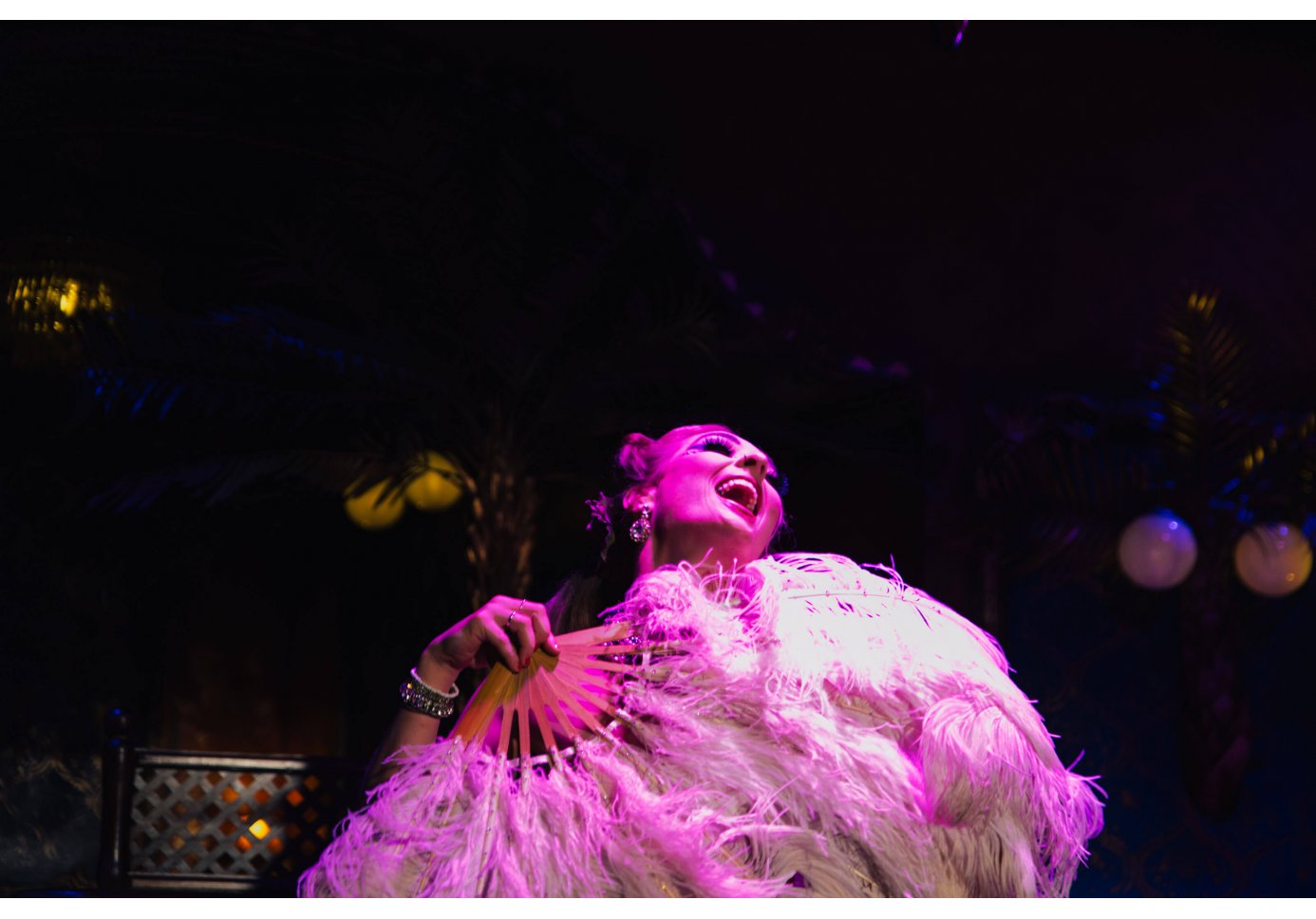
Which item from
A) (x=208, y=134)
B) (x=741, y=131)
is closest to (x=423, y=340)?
(x=208, y=134)

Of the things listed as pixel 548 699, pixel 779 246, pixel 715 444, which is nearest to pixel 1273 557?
pixel 779 246

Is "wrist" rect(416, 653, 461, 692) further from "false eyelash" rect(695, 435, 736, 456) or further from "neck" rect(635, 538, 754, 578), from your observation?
"false eyelash" rect(695, 435, 736, 456)

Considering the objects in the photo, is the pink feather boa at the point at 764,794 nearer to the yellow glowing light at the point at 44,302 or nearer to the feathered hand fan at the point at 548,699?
the feathered hand fan at the point at 548,699

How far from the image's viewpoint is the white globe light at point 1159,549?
5090 millimetres

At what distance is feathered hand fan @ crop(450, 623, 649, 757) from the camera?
6.69ft

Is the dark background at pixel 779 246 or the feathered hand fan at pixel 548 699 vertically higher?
the dark background at pixel 779 246

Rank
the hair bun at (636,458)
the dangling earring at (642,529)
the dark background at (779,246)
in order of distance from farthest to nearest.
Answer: the dark background at (779,246)
the hair bun at (636,458)
the dangling earring at (642,529)

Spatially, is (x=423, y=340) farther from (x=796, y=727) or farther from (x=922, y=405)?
(x=796, y=727)

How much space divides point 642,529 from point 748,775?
1.98 ft

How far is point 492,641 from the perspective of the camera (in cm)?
203

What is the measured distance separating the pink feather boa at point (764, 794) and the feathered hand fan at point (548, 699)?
44 mm

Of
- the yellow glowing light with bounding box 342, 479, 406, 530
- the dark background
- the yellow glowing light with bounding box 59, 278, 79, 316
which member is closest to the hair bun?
the dark background

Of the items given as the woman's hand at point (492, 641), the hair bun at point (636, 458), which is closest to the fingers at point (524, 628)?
the woman's hand at point (492, 641)

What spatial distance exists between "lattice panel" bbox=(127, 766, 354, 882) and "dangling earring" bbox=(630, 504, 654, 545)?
2111mm
